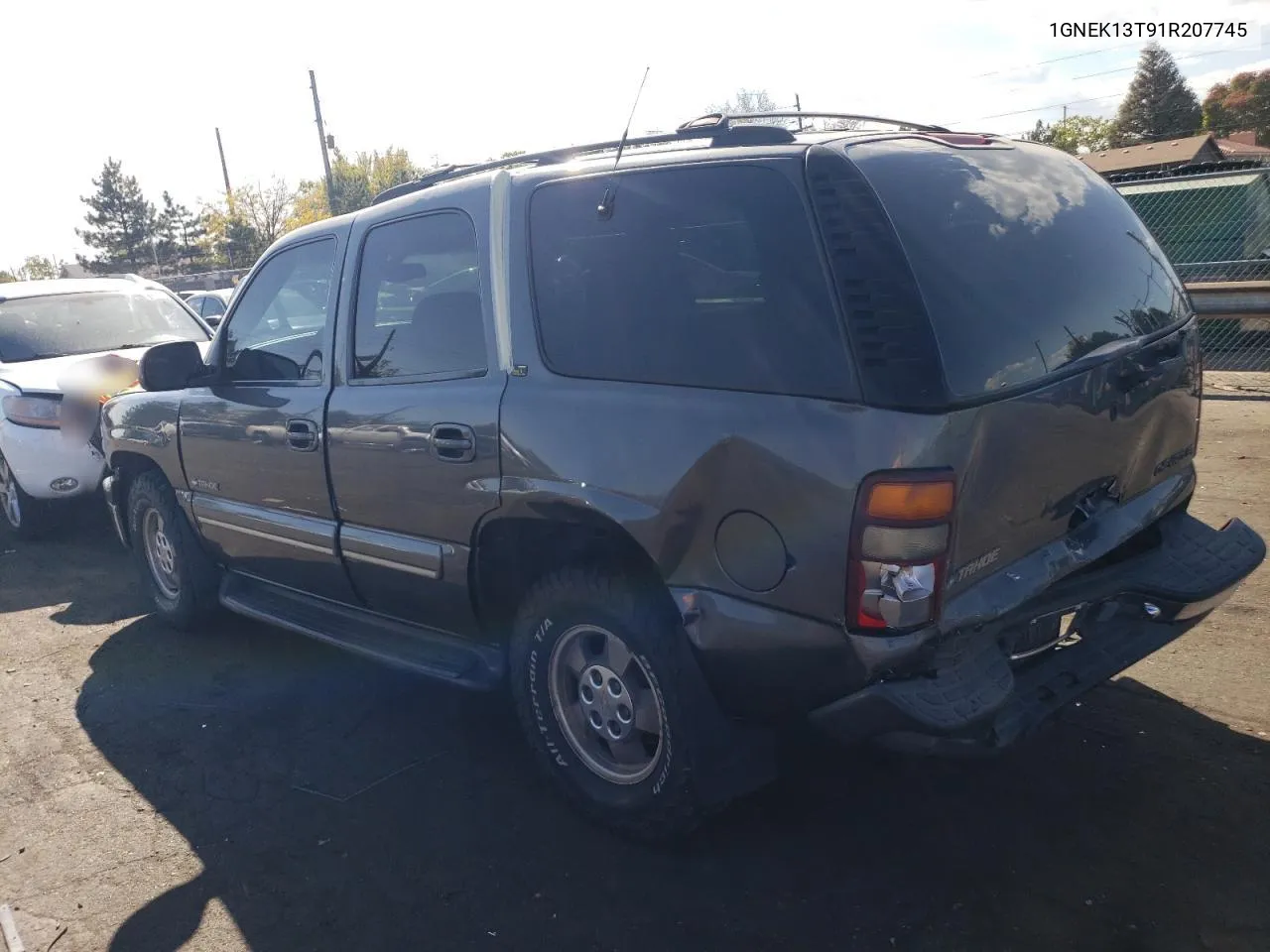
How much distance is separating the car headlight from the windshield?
80 centimetres

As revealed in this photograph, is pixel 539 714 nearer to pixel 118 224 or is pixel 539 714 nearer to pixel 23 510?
pixel 23 510

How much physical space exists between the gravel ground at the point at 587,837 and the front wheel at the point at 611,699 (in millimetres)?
196

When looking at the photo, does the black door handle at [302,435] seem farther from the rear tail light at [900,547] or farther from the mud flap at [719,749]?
the rear tail light at [900,547]

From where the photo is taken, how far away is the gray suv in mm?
2672

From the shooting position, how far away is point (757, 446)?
2768 mm

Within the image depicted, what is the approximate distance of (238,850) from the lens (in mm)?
3580

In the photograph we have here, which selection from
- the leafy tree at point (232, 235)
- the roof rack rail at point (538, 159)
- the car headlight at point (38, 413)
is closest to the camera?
the roof rack rail at point (538, 159)

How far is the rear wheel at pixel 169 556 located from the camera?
547 cm

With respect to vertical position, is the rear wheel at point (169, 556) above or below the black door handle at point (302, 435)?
below

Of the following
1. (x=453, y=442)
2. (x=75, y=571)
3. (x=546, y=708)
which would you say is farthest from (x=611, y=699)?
(x=75, y=571)

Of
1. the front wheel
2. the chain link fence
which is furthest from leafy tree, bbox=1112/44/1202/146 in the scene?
the front wheel

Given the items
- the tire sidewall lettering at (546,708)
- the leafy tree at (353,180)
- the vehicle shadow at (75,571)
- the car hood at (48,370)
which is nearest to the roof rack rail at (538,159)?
the tire sidewall lettering at (546,708)

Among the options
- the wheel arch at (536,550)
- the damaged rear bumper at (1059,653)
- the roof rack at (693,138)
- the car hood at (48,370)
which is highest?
the roof rack at (693,138)

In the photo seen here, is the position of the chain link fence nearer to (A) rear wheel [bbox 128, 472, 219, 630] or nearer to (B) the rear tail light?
(A) rear wheel [bbox 128, 472, 219, 630]
